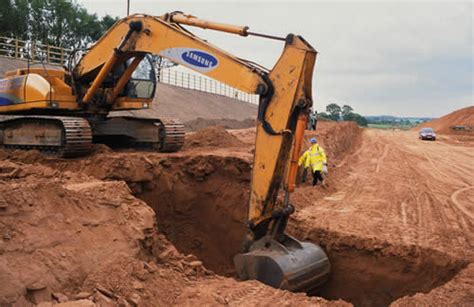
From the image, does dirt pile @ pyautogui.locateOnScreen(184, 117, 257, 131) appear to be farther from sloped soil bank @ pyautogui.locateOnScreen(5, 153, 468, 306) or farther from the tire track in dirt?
sloped soil bank @ pyautogui.locateOnScreen(5, 153, 468, 306)

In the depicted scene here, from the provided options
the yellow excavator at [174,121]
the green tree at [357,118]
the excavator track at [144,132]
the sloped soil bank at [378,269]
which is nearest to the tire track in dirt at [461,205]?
the sloped soil bank at [378,269]

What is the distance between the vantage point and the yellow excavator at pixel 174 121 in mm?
5922

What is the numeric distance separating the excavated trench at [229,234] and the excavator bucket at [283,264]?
0.95m

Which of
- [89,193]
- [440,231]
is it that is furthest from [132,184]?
[440,231]

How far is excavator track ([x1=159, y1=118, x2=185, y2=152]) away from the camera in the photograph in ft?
36.9

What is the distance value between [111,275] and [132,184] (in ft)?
14.8

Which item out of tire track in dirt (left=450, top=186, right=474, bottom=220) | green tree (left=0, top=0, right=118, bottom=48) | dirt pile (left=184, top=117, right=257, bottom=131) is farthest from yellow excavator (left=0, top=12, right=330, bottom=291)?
green tree (left=0, top=0, right=118, bottom=48)

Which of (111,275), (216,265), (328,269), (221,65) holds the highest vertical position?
(221,65)

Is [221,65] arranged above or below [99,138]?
above

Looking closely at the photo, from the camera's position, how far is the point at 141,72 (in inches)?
440

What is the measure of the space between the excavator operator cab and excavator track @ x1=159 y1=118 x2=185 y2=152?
2.66 ft

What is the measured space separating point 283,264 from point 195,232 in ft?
14.0

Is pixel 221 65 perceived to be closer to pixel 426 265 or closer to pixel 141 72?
pixel 426 265

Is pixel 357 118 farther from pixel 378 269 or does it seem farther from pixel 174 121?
pixel 378 269
